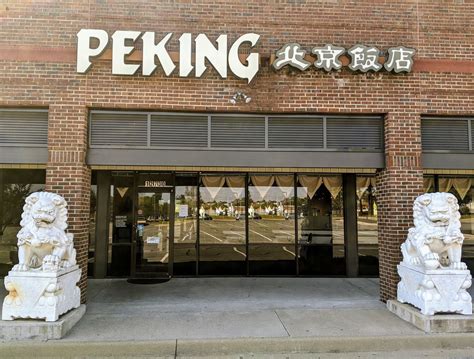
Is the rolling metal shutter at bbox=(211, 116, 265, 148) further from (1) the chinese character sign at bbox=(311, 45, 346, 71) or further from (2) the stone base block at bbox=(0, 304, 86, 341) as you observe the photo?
(2) the stone base block at bbox=(0, 304, 86, 341)

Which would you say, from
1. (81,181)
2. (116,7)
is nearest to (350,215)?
(81,181)

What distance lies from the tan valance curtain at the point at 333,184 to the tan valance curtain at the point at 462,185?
3297mm

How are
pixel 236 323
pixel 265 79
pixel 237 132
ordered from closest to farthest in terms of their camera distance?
pixel 236 323
pixel 265 79
pixel 237 132

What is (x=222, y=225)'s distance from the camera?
31.3 ft

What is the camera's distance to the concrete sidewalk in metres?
5.04

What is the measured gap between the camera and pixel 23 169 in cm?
946

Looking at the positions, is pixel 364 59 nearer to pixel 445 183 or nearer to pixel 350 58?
pixel 350 58

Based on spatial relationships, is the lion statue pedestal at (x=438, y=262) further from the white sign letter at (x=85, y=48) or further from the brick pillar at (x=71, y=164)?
the white sign letter at (x=85, y=48)

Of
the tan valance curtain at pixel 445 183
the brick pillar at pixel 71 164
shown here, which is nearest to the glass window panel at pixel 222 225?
the brick pillar at pixel 71 164

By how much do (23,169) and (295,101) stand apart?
7489 mm

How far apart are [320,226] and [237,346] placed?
17.5 ft

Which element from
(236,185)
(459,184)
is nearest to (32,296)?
(236,185)

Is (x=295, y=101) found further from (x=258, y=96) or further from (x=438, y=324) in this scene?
(x=438, y=324)

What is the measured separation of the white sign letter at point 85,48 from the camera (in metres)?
6.50
